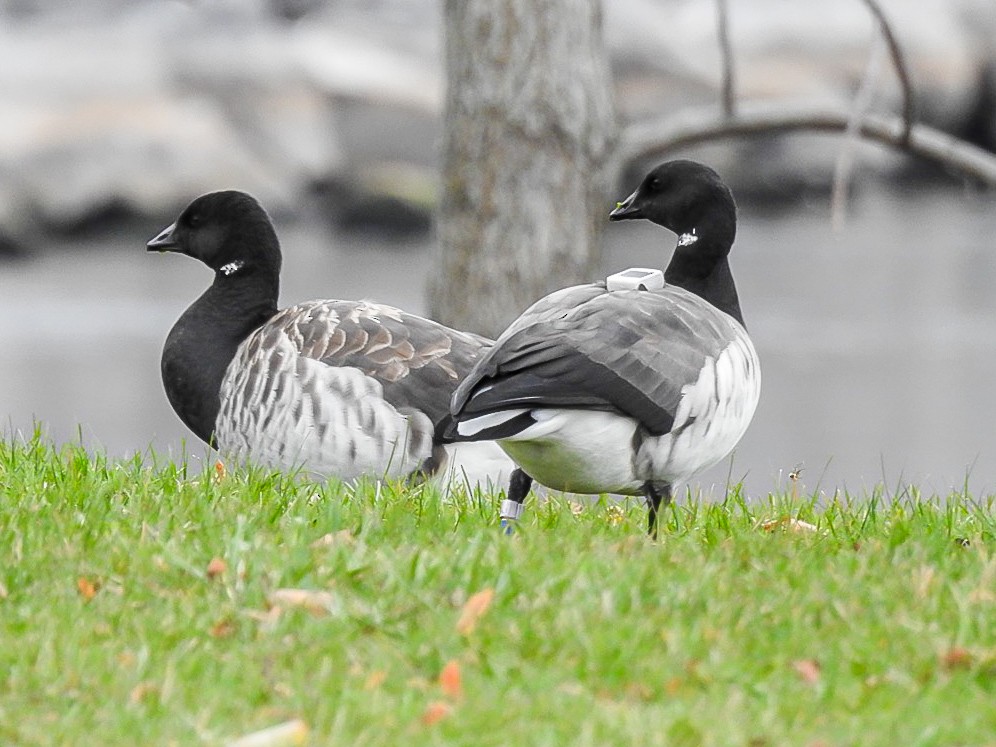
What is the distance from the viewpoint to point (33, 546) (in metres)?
4.83

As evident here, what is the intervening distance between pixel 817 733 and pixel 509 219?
594cm

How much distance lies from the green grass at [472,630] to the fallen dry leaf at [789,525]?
0.23 meters

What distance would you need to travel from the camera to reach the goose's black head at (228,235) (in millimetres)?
7836

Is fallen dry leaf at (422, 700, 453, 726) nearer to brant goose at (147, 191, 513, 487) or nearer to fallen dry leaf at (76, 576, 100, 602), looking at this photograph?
fallen dry leaf at (76, 576, 100, 602)

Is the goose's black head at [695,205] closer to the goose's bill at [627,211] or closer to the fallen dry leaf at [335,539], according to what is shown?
the goose's bill at [627,211]

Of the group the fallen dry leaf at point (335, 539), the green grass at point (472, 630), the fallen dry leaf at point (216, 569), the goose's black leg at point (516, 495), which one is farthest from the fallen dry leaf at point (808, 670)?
the fallen dry leaf at point (216, 569)

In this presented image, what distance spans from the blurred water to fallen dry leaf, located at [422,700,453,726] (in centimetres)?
1061

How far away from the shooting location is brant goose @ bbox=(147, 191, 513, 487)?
6.75 meters

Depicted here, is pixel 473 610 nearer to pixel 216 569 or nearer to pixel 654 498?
pixel 216 569

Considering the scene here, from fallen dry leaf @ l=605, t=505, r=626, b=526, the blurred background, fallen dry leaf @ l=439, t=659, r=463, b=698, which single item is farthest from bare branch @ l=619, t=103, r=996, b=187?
the blurred background

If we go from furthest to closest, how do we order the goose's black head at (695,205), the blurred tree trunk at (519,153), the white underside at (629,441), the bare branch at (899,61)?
the bare branch at (899,61)
the blurred tree trunk at (519,153)
the goose's black head at (695,205)
the white underside at (629,441)

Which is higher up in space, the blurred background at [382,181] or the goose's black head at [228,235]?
the goose's black head at [228,235]

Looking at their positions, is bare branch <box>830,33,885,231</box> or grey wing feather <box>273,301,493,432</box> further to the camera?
bare branch <box>830,33,885,231</box>

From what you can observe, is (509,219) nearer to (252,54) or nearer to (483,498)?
(483,498)
